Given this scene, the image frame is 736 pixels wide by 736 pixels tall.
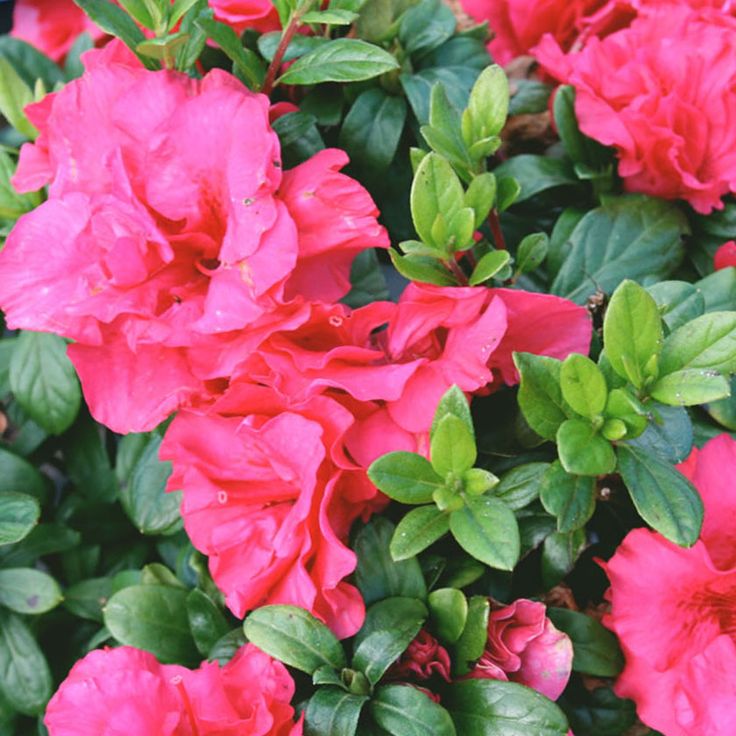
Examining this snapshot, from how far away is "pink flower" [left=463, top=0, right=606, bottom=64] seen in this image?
1077mm

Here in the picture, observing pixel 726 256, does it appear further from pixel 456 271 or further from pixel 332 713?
pixel 332 713

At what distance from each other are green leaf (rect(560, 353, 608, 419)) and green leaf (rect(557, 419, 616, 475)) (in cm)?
1

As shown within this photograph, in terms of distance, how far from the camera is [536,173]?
1.03 meters

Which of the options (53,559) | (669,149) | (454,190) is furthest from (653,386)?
(53,559)

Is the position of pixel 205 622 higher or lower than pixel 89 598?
higher

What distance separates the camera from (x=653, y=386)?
716 millimetres

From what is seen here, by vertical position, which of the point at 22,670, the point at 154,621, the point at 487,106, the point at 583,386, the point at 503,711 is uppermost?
the point at 487,106

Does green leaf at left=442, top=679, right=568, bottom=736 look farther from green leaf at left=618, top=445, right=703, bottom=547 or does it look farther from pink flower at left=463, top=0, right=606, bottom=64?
pink flower at left=463, top=0, right=606, bottom=64

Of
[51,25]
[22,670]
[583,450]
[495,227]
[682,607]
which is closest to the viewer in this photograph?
[583,450]

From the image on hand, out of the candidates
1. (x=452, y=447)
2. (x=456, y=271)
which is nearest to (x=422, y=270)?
(x=456, y=271)

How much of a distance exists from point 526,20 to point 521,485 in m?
0.58

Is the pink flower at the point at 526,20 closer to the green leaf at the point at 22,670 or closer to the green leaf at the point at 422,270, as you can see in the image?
the green leaf at the point at 422,270

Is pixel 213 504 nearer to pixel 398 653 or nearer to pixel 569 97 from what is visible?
pixel 398 653

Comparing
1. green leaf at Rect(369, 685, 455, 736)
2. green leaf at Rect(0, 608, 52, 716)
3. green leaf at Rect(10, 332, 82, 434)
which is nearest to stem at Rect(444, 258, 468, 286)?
green leaf at Rect(369, 685, 455, 736)
